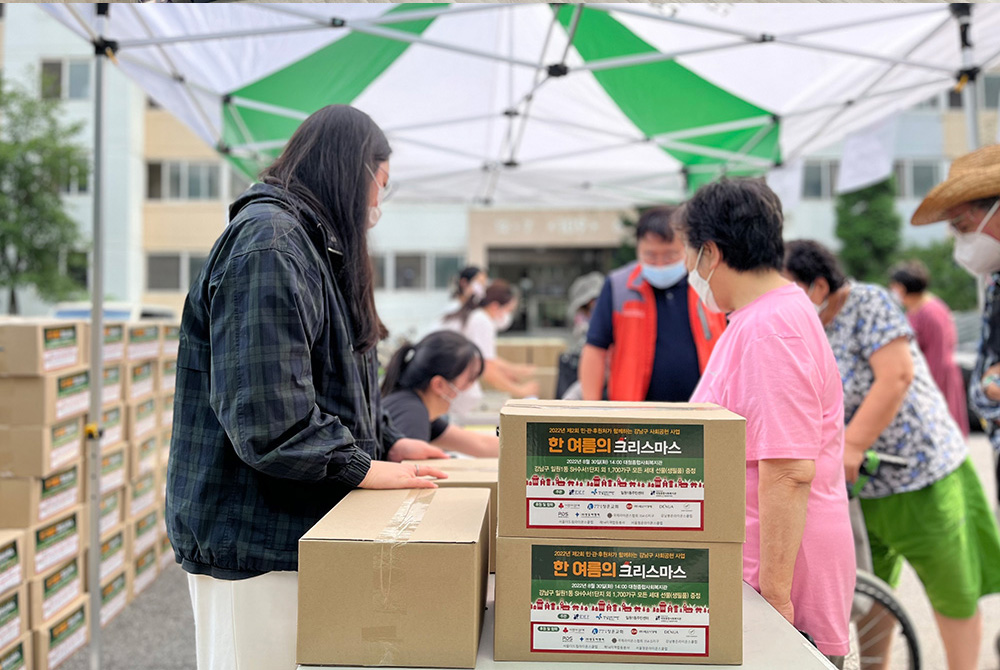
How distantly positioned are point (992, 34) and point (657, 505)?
3.84 meters

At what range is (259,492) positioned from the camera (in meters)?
1.43

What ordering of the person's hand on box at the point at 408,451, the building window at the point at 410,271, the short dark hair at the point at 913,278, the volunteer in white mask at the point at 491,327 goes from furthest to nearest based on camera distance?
1. the building window at the point at 410,271
2. the short dark hair at the point at 913,278
3. the volunteer in white mask at the point at 491,327
4. the person's hand on box at the point at 408,451

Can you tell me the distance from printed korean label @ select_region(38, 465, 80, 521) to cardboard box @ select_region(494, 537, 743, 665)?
2547 mm

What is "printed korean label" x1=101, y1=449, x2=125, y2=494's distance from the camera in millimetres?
3705

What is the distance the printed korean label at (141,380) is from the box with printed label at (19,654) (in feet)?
4.61

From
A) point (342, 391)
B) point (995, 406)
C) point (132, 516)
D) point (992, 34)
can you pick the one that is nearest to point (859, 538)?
point (995, 406)

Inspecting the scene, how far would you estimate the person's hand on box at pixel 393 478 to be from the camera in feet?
4.96

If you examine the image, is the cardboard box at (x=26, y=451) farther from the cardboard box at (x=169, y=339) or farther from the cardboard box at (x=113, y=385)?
the cardboard box at (x=169, y=339)

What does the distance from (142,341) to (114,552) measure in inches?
43.6

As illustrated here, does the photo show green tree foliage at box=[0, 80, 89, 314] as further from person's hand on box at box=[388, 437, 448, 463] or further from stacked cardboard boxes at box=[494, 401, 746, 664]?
stacked cardboard boxes at box=[494, 401, 746, 664]

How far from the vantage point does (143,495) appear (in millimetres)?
4223

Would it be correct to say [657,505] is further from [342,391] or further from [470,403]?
[470,403]

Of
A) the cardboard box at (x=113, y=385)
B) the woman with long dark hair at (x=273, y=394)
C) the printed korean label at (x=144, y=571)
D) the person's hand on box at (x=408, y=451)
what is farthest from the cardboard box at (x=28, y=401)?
the woman with long dark hair at (x=273, y=394)

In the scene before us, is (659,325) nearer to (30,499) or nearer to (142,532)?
(30,499)
